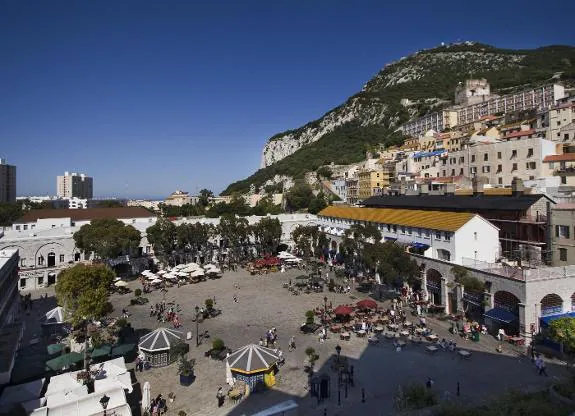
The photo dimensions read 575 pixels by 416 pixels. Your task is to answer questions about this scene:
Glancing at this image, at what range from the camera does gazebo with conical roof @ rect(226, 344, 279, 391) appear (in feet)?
67.6

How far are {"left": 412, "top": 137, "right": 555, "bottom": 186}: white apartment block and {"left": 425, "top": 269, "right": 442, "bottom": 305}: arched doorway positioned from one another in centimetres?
2715

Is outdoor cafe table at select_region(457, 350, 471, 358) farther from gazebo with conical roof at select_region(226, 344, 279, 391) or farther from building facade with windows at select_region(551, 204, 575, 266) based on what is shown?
building facade with windows at select_region(551, 204, 575, 266)

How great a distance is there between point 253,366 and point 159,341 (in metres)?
6.99

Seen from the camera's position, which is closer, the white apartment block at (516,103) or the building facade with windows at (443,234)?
the building facade with windows at (443,234)

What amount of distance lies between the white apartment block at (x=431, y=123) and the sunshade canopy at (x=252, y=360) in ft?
357

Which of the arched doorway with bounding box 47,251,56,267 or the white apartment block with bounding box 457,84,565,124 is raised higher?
the white apartment block with bounding box 457,84,565,124

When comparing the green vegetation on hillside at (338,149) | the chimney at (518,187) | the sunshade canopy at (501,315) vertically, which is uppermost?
the green vegetation on hillside at (338,149)

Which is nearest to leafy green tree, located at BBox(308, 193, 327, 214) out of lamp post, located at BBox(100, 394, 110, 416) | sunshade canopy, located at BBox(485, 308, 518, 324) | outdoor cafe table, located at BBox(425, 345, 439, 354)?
sunshade canopy, located at BBox(485, 308, 518, 324)

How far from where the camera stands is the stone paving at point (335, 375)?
19234mm

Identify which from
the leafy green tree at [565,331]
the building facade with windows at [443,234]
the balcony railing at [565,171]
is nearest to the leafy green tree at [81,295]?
the leafy green tree at [565,331]

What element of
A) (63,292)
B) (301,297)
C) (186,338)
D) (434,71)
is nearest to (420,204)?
(301,297)

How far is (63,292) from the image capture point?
23.8 meters

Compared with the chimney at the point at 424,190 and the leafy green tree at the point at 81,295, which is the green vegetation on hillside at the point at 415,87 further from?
the leafy green tree at the point at 81,295

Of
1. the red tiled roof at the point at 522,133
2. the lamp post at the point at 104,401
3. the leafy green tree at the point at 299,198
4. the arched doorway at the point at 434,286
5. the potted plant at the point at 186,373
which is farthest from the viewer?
the leafy green tree at the point at 299,198
